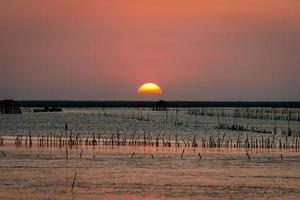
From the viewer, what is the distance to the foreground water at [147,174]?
86.2 feet

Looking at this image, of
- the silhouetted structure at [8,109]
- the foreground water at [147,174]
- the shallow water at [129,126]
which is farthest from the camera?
the silhouetted structure at [8,109]

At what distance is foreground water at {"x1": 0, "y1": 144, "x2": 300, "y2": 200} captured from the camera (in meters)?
26.3

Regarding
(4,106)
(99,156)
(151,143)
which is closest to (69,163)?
(99,156)

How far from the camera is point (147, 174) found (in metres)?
32.0

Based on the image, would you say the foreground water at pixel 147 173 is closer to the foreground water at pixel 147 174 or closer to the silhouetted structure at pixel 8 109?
the foreground water at pixel 147 174

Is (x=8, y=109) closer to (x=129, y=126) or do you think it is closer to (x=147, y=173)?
(x=129, y=126)

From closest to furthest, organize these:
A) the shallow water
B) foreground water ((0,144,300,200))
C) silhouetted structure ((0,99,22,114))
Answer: foreground water ((0,144,300,200)), the shallow water, silhouetted structure ((0,99,22,114))

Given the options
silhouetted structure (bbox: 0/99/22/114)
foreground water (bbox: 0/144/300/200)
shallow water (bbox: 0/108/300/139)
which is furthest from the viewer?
silhouetted structure (bbox: 0/99/22/114)

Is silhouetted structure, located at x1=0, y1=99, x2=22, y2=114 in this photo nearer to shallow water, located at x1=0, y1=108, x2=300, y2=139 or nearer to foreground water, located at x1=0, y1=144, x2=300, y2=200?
shallow water, located at x1=0, y1=108, x2=300, y2=139

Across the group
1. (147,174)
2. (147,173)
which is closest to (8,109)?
(147,173)

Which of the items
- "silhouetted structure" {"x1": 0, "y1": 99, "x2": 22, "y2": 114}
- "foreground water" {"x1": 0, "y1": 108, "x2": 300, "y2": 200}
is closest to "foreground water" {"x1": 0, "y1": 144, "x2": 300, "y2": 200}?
"foreground water" {"x1": 0, "y1": 108, "x2": 300, "y2": 200}

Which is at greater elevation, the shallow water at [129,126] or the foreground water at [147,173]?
the foreground water at [147,173]

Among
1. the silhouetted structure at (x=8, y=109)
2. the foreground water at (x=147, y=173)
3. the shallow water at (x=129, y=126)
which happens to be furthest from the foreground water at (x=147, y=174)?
the silhouetted structure at (x=8, y=109)

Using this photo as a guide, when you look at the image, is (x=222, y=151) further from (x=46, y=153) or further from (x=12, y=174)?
(x=12, y=174)
